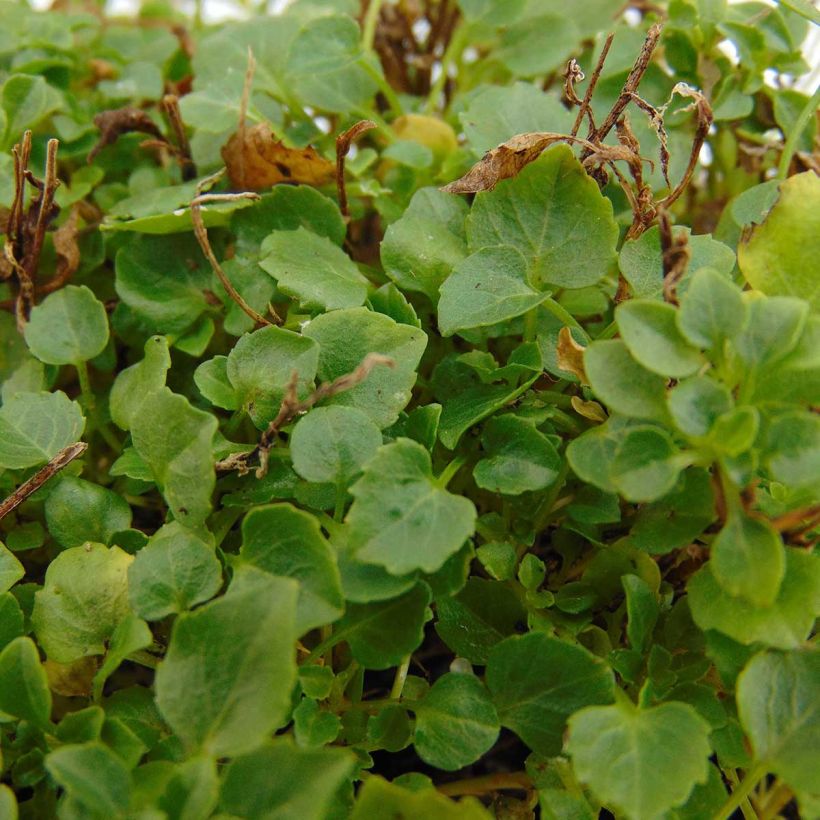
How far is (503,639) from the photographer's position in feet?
1.60

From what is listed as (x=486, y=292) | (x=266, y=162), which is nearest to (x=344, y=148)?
(x=266, y=162)

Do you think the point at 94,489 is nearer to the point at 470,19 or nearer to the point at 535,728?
the point at 535,728

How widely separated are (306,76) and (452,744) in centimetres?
51

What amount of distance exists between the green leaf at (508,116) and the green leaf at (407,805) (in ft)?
1.38

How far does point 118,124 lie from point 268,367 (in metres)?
0.35

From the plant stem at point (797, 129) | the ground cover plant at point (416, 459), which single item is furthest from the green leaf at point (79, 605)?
the plant stem at point (797, 129)

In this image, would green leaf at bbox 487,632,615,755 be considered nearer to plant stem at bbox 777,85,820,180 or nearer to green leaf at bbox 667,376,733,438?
green leaf at bbox 667,376,733,438

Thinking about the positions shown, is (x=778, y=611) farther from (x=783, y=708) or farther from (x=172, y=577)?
(x=172, y=577)

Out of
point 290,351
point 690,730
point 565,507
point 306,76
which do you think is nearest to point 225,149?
point 306,76

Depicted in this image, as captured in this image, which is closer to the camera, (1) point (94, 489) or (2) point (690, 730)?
(2) point (690, 730)

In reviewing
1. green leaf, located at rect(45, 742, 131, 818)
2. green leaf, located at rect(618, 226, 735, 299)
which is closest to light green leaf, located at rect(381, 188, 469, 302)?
green leaf, located at rect(618, 226, 735, 299)

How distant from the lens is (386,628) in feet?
1.49

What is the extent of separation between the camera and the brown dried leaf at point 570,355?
499mm

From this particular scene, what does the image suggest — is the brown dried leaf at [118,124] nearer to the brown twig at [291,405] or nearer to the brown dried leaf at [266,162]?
the brown dried leaf at [266,162]
